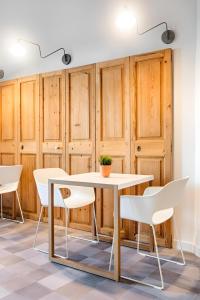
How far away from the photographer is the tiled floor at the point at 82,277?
223cm

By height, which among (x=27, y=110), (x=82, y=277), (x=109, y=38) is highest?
(x=109, y=38)

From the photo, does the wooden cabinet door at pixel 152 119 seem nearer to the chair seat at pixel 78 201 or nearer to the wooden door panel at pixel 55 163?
the chair seat at pixel 78 201

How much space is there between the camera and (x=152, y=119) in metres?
3.21

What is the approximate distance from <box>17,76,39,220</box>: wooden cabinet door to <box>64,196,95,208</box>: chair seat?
1092mm

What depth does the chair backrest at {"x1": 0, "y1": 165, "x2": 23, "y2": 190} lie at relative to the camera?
3945 mm

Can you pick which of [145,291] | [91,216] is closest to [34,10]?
[91,216]

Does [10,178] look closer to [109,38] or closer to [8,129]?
[8,129]

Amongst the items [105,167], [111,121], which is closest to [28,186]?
[111,121]

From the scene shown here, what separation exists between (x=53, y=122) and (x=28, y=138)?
21.0 inches

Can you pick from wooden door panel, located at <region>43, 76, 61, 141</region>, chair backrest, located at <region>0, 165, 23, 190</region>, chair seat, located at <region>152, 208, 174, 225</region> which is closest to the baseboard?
chair seat, located at <region>152, 208, 174, 225</region>

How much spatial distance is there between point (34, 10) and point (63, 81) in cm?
117

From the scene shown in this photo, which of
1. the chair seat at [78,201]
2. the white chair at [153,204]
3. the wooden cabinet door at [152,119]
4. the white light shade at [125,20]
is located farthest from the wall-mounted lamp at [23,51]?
the white chair at [153,204]

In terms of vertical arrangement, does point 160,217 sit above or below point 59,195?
below

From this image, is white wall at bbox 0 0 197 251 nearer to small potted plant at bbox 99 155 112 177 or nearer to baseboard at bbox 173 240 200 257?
baseboard at bbox 173 240 200 257
